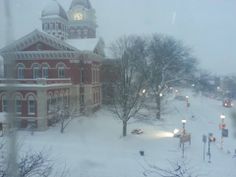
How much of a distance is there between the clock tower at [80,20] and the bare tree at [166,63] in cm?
1058

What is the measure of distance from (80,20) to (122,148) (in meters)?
36.1

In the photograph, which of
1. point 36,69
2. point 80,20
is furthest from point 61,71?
point 80,20

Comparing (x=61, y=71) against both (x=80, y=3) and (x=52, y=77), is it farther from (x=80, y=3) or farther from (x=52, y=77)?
(x=80, y=3)

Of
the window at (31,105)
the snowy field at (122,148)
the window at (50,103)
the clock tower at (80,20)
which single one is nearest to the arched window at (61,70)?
the snowy field at (122,148)

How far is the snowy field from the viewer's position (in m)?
15.8

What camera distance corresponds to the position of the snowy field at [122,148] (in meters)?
15.8

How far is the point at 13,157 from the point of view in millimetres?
5363

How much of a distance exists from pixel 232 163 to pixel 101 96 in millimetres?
25819

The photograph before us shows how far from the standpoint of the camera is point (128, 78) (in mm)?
31875

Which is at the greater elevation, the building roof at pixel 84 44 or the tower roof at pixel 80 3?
the tower roof at pixel 80 3

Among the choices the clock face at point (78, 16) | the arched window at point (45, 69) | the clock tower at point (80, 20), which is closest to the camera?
the arched window at point (45, 69)

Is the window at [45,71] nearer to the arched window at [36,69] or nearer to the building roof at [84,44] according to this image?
the arched window at [36,69]

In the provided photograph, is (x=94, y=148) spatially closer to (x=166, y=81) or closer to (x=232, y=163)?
(x=232, y=163)

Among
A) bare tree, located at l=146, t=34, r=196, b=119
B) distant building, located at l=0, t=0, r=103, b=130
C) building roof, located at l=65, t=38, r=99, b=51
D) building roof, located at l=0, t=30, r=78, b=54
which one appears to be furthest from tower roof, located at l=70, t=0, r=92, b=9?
building roof, located at l=0, t=30, r=78, b=54
